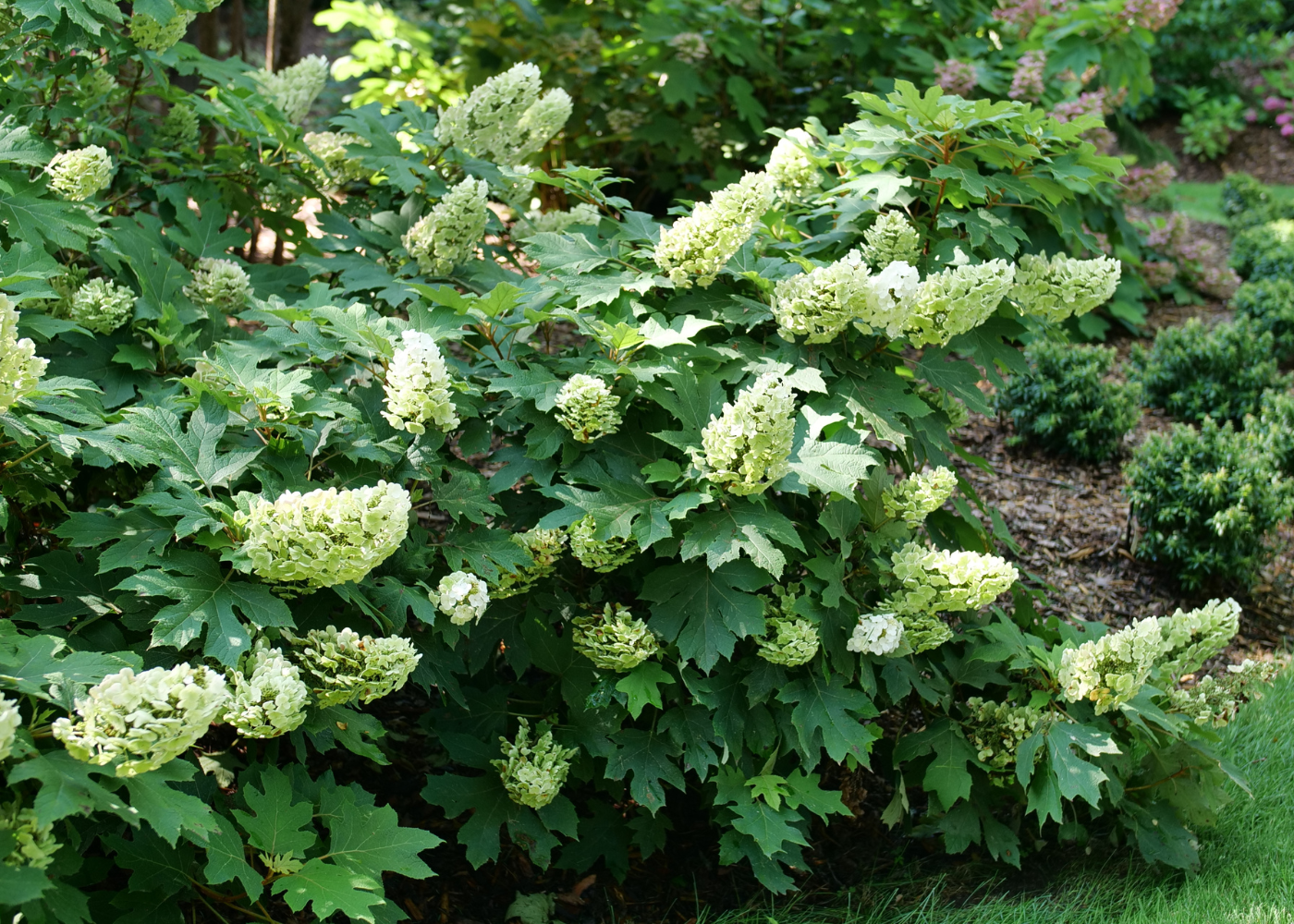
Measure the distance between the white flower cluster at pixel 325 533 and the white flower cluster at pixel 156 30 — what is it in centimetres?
189

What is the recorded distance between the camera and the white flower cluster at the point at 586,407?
2725 mm

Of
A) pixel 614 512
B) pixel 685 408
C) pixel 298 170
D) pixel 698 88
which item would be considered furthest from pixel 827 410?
pixel 698 88

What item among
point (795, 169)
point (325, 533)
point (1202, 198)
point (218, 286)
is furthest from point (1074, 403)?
point (1202, 198)

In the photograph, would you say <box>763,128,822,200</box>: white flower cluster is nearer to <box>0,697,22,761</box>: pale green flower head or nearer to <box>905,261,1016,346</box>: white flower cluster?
<box>905,261,1016,346</box>: white flower cluster

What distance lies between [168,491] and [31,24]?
1433mm

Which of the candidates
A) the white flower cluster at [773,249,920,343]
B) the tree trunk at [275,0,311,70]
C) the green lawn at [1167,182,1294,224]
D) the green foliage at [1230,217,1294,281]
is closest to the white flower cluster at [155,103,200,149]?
the white flower cluster at [773,249,920,343]

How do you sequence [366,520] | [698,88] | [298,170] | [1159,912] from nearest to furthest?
[366,520] < [1159,912] < [298,170] < [698,88]

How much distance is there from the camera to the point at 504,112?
3641mm

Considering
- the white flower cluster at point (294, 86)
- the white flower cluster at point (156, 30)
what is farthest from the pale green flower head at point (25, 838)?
the white flower cluster at point (294, 86)

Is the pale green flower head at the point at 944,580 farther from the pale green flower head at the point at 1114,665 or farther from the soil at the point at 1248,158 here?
the soil at the point at 1248,158

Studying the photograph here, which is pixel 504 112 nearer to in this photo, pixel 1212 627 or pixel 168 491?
pixel 168 491

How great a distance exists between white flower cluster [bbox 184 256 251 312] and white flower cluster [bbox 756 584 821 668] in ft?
6.53

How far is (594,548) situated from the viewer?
2.78 metres

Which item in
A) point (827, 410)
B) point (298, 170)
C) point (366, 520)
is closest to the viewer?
point (366, 520)
